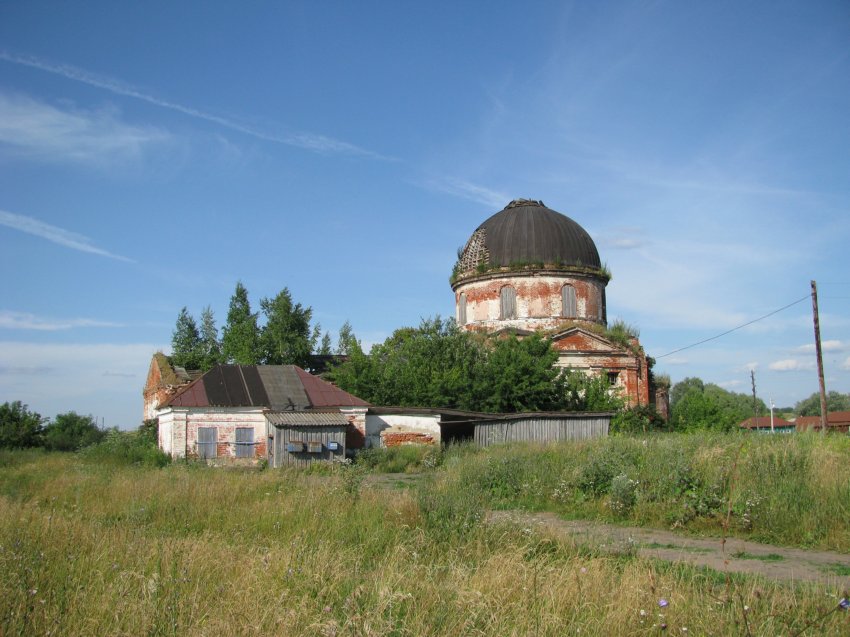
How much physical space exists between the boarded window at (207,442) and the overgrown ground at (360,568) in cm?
1350

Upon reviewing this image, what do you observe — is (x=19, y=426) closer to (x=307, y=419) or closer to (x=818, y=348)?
(x=307, y=419)

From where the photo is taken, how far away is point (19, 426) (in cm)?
3697

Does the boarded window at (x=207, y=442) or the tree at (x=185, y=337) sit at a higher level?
the tree at (x=185, y=337)

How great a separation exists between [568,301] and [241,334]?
62.5 ft

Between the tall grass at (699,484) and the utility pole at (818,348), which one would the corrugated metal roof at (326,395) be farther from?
the utility pole at (818,348)

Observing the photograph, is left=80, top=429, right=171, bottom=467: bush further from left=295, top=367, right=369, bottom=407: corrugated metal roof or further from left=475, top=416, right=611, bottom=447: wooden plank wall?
left=475, top=416, right=611, bottom=447: wooden plank wall

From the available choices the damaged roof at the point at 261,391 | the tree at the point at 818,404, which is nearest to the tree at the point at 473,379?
the damaged roof at the point at 261,391

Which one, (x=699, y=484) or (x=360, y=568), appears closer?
(x=360, y=568)

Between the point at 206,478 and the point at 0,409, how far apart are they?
30.5 metres

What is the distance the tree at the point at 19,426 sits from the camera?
36000 millimetres

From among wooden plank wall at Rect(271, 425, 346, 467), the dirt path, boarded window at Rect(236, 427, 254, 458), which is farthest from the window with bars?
the dirt path

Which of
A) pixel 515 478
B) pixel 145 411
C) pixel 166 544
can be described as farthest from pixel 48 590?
pixel 145 411

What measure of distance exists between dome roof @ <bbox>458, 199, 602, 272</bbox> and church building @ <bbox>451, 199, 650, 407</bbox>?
0.16 ft

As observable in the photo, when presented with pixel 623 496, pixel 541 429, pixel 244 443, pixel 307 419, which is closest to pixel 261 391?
pixel 244 443
